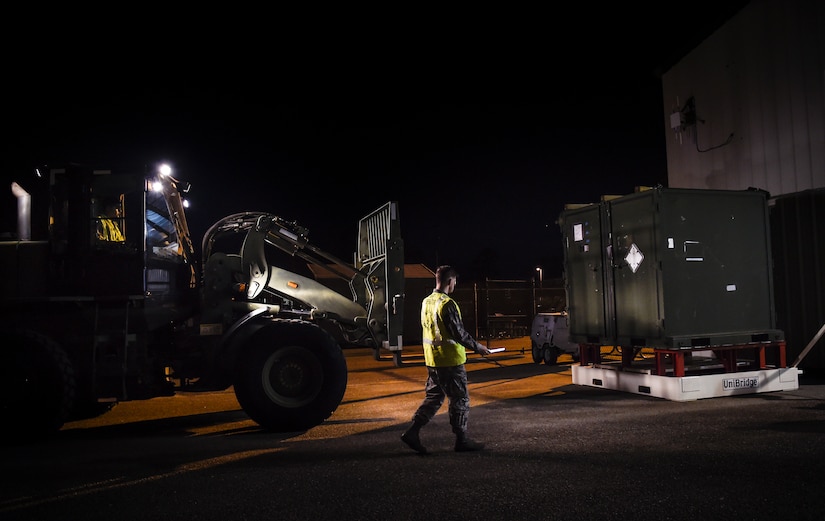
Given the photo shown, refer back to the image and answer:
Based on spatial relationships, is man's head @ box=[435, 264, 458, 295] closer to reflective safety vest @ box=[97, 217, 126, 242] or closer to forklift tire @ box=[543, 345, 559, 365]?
reflective safety vest @ box=[97, 217, 126, 242]

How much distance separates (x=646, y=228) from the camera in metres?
9.95

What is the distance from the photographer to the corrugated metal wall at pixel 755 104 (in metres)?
12.2

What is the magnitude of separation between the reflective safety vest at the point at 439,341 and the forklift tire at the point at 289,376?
1.81 metres

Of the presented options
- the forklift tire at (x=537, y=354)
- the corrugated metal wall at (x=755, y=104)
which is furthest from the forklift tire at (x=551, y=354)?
the corrugated metal wall at (x=755, y=104)

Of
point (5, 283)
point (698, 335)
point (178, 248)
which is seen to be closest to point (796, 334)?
point (698, 335)

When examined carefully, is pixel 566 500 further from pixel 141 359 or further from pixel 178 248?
pixel 178 248

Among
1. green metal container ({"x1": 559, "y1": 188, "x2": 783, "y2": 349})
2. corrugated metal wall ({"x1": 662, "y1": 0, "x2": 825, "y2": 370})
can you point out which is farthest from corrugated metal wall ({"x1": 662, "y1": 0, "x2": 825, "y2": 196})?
green metal container ({"x1": 559, "y1": 188, "x2": 783, "y2": 349})

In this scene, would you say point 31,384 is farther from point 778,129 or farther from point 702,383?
point 778,129

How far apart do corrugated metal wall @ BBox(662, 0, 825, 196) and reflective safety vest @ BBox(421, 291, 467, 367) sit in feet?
29.0

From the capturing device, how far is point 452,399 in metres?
6.65

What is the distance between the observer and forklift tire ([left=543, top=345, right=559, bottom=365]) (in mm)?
15094

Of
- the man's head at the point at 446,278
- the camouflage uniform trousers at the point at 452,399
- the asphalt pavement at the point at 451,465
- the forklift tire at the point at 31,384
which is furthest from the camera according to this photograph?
the forklift tire at the point at 31,384

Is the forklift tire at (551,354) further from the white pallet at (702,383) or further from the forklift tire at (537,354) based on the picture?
the white pallet at (702,383)

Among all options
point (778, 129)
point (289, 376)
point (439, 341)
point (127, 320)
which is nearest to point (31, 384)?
point (127, 320)
